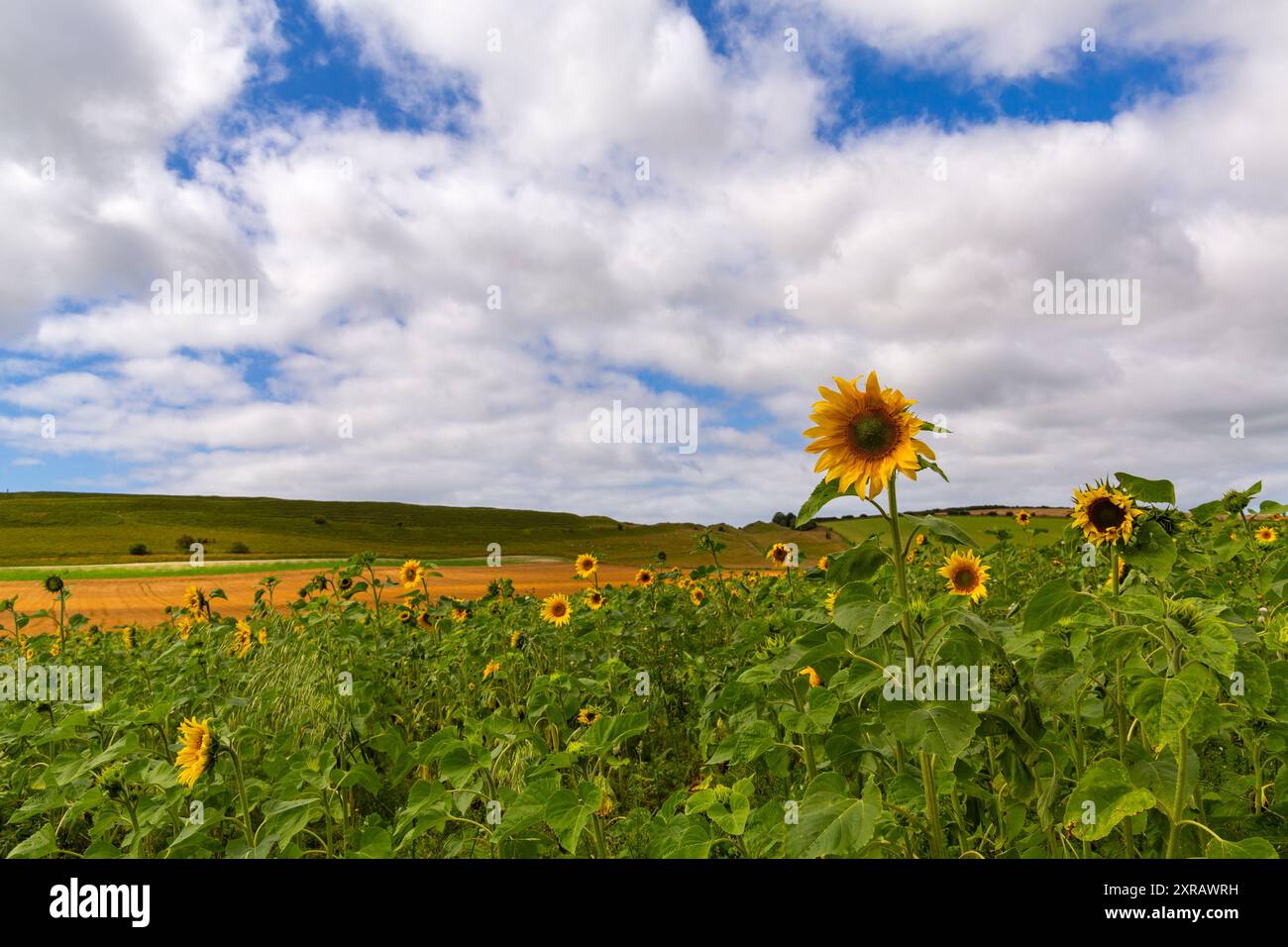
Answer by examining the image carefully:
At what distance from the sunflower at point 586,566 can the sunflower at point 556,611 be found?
0.73m

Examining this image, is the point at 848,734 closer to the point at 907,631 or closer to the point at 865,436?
the point at 907,631

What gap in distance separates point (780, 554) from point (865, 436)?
5.40 meters

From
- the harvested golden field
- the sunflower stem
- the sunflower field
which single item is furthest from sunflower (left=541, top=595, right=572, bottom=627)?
the sunflower stem

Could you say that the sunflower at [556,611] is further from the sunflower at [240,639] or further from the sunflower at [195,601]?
the sunflower at [195,601]

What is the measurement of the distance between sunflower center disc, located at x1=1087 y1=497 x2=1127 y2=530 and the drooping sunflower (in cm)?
Answer: 475

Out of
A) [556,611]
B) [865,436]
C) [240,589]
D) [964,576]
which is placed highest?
[865,436]

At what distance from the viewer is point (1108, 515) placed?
2303mm

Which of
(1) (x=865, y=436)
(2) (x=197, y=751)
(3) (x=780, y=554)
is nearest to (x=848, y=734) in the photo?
(1) (x=865, y=436)

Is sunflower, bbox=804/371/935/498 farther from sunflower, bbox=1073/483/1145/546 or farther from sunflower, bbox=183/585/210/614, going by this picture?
sunflower, bbox=183/585/210/614

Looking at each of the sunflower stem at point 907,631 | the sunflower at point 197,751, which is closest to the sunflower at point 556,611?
the sunflower at point 197,751

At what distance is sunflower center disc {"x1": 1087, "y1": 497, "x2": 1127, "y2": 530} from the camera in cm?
229

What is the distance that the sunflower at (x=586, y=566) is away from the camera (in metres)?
8.22
